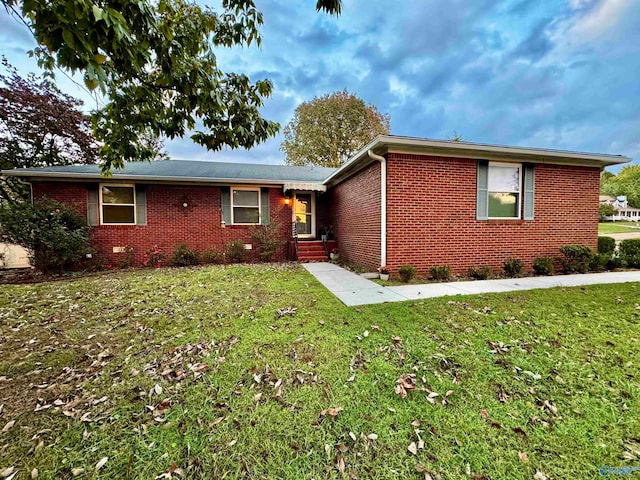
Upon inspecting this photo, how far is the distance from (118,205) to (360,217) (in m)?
9.08

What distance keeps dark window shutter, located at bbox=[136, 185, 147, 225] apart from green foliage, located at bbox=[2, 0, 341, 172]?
5.00m

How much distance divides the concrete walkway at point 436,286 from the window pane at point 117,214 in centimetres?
797

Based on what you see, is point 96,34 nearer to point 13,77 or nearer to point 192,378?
point 192,378

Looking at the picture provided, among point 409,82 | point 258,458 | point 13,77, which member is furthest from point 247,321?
point 13,77

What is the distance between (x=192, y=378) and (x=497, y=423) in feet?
9.19

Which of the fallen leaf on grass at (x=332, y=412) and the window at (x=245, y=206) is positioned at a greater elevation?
the window at (x=245, y=206)

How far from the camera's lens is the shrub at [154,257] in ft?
32.8

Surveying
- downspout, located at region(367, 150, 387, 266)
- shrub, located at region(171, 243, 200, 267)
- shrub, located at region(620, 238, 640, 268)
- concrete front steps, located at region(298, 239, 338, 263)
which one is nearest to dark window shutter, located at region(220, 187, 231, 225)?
shrub, located at region(171, 243, 200, 267)

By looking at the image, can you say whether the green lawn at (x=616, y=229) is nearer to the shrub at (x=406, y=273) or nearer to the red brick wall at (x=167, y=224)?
the shrub at (x=406, y=273)

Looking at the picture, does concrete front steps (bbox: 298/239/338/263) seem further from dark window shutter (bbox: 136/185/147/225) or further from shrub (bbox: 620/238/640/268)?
shrub (bbox: 620/238/640/268)

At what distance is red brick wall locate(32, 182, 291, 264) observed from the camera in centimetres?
962

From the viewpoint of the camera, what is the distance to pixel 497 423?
2115 millimetres

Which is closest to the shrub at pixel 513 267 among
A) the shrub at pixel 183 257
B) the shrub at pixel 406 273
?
the shrub at pixel 406 273

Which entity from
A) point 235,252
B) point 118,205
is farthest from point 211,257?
point 118,205
